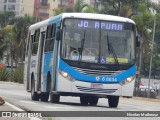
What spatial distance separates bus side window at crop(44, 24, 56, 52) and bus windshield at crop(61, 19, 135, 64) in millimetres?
1266

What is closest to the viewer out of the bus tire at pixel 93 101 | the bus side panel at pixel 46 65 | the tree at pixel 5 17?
the bus side panel at pixel 46 65

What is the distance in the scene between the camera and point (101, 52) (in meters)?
22.2

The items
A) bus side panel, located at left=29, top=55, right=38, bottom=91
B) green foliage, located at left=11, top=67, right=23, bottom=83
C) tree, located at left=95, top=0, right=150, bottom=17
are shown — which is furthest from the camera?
green foliage, located at left=11, top=67, right=23, bottom=83

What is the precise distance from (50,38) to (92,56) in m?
2.37

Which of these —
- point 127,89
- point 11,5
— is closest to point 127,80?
point 127,89

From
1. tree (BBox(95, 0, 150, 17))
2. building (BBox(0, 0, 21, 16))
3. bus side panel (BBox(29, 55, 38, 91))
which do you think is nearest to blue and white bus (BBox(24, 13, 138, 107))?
bus side panel (BBox(29, 55, 38, 91))

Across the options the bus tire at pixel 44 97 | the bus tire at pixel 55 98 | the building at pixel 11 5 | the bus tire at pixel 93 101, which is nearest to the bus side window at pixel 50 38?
the bus tire at pixel 55 98

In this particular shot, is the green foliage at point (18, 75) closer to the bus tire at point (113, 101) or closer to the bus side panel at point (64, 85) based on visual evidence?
the bus tire at point (113, 101)

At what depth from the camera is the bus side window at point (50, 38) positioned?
23422mm

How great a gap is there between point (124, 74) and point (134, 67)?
0.48m

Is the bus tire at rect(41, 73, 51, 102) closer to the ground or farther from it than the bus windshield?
closer to the ground

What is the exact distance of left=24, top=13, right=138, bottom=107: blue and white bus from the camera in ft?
72.2

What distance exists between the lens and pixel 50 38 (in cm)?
2383

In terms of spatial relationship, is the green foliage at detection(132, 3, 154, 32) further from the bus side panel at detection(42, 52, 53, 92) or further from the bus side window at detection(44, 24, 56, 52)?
the bus side panel at detection(42, 52, 53, 92)
